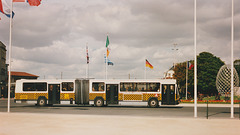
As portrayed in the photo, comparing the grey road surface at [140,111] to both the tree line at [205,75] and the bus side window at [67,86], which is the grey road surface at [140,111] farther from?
the tree line at [205,75]

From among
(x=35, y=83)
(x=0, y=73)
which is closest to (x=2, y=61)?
(x=0, y=73)

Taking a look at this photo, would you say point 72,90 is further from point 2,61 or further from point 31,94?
point 2,61

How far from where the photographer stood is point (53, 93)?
3012 centimetres

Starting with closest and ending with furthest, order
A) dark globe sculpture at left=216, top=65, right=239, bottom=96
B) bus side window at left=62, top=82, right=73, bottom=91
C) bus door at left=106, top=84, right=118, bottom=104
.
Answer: bus door at left=106, top=84, right=118, bottom=104, bus side window at left=62, top=82, right=73, bottom=91, dark globe sculpture at left=216, top=65, right=239, bottom=96

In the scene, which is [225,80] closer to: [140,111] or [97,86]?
[97,86]

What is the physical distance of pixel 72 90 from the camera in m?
29.7

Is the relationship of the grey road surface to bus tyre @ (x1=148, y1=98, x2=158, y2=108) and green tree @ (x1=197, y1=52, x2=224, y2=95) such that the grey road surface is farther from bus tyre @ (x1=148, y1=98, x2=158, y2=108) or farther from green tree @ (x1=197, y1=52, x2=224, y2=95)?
Answer: green tree @ (x1=197, y1=52, x2=224, y2=95)

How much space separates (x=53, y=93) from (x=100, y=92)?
5430 millimetres

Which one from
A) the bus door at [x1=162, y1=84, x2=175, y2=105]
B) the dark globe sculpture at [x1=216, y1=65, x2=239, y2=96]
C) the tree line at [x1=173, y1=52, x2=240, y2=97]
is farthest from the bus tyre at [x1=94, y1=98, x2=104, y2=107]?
the tree line at [x1=173, y1=52, x2=240, y2=97]

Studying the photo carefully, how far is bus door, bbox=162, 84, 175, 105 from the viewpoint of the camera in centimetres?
2792

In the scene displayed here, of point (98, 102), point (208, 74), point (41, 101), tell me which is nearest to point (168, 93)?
point (98, 102)

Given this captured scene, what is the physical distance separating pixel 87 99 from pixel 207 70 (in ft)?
122

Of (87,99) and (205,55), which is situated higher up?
(205,55)

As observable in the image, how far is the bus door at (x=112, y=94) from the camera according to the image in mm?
28906
